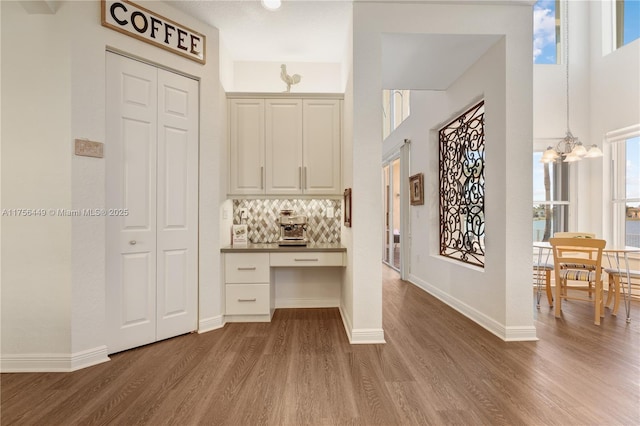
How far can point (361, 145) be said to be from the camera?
2.74 m

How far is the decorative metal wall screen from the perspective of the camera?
3459mm

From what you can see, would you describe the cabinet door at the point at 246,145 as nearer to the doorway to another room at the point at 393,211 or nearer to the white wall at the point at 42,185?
the white wall at the point at 42,185

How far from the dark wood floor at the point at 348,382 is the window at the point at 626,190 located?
2.24 metres

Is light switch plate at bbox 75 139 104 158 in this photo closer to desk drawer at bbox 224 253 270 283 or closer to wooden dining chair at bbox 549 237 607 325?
desk drawer at bbox 224 253 270 283

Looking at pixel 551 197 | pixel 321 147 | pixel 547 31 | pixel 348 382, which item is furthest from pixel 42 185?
pixel 547 31

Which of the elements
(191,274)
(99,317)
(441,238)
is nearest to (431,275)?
(441,238)

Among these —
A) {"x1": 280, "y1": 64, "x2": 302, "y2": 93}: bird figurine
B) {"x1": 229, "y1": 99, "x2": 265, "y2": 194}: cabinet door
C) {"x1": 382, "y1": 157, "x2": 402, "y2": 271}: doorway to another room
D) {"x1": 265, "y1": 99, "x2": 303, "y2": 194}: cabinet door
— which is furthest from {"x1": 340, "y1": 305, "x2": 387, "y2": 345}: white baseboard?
{"x1": 382, "y1": 157, "x2": 402, "y2": 271}: doorway to another room

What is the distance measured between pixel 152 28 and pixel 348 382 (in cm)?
329

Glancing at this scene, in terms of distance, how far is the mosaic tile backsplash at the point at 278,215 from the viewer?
3852mm

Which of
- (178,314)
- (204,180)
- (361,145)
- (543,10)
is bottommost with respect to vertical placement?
(178,314)

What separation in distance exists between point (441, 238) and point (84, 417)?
13.7 ft

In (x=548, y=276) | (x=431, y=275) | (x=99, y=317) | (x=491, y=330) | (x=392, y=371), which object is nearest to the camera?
(x=392, y=371)

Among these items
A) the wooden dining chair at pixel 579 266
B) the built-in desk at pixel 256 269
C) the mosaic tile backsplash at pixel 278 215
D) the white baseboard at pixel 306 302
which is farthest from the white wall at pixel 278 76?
the wooden dining chair at pixel 579 266

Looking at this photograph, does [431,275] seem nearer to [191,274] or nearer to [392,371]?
[392,371]
